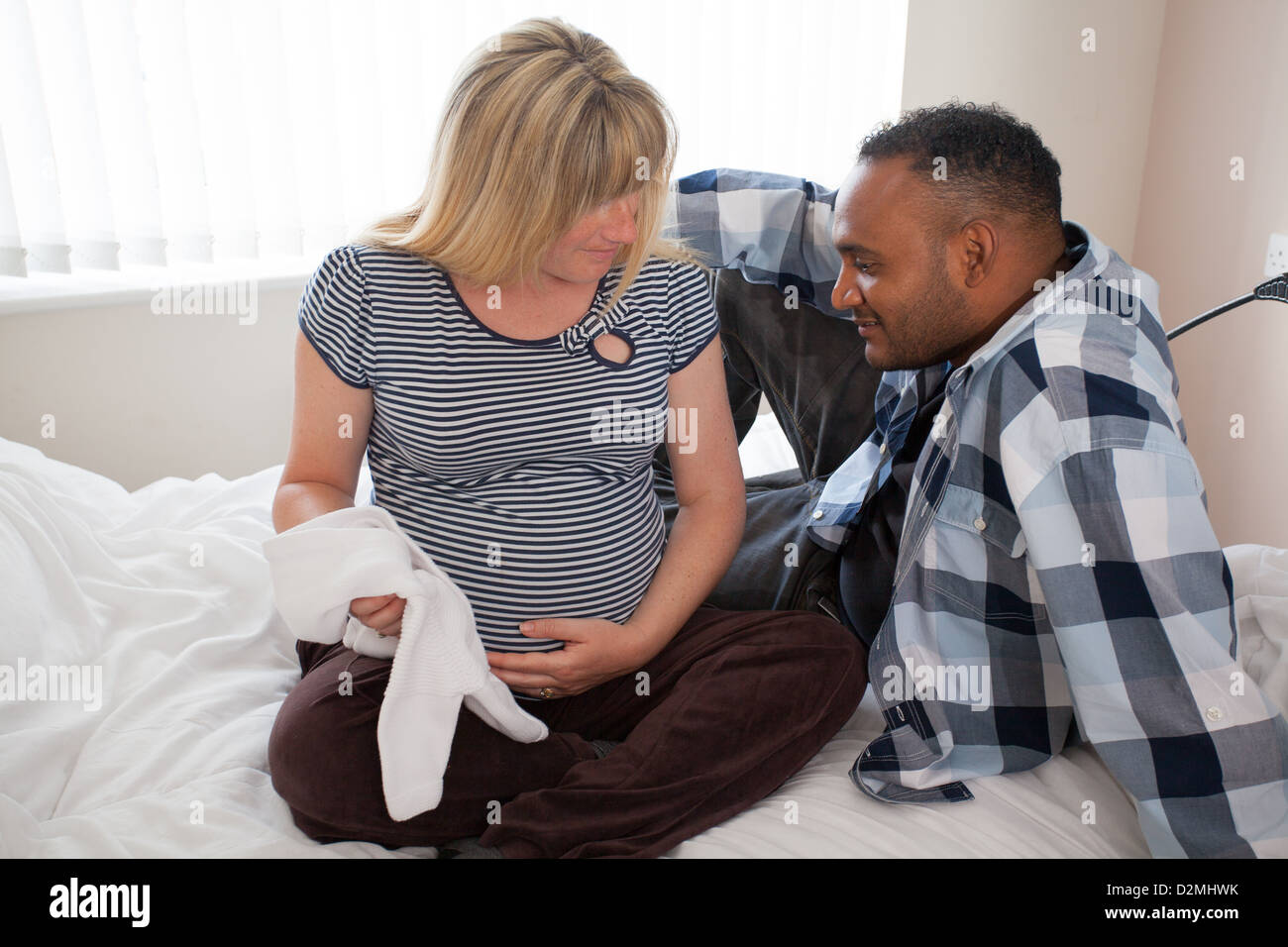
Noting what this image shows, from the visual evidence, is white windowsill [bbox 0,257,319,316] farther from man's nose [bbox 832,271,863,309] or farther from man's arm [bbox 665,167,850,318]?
man's nose [bbox 832,271,863,309]

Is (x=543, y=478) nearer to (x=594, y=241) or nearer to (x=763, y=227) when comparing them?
(x=594, y=241)

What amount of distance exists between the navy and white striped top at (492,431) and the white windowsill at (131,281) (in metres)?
1.04

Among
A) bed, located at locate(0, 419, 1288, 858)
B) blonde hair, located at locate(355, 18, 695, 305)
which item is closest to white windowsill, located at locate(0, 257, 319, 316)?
bed, located at locate(0, 419, 1288, 858)

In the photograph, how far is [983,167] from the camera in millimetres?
1103

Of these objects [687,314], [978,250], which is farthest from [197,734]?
[978,250]

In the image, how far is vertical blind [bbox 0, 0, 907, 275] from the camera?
1807mm

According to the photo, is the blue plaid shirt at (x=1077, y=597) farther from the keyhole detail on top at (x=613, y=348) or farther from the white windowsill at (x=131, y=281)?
the white windowsill at (x=131, y=281)

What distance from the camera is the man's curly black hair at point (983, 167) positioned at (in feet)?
3.62

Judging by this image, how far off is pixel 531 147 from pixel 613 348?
24cm

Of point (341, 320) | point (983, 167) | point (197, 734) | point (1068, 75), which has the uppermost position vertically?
point (1068, 75)

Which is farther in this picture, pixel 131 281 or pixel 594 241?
pixel 131 281

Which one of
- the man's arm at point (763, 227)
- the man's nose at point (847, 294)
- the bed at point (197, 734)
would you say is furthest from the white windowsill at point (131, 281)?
the man's nose at point (847, 294)

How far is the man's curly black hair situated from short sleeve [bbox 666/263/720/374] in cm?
25

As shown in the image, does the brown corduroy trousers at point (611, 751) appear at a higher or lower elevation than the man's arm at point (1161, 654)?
lower
